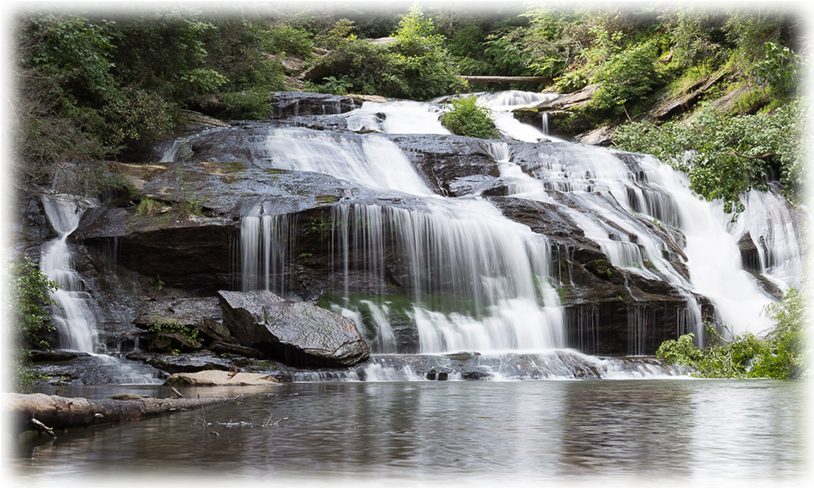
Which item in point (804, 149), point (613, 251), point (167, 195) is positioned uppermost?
point (804, 149)

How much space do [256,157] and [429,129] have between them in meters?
9.72

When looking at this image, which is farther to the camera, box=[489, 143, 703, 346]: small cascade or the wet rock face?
the wet rock face

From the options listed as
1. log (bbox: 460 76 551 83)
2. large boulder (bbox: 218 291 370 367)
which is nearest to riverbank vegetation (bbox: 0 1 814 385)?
Answer: log (bbox: 460 76 551 83)

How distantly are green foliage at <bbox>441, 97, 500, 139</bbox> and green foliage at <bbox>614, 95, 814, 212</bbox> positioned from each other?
645 cm

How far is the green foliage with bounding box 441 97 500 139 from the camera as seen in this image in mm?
26344

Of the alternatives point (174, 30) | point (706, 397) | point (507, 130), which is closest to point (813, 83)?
point (507, 130)

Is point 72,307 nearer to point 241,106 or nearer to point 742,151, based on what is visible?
point 241,106

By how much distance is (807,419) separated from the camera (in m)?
5.72

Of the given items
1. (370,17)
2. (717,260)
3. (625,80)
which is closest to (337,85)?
(625,80)

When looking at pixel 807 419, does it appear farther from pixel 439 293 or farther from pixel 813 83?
pixel 813 83

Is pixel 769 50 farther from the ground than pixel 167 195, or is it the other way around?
pixel 769 50

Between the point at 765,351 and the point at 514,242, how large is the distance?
5.52 meters

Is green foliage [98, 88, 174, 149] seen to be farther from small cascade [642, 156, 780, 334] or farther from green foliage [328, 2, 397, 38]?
green foliage [328, 2, 397, 38]

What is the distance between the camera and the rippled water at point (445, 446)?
3.48m
